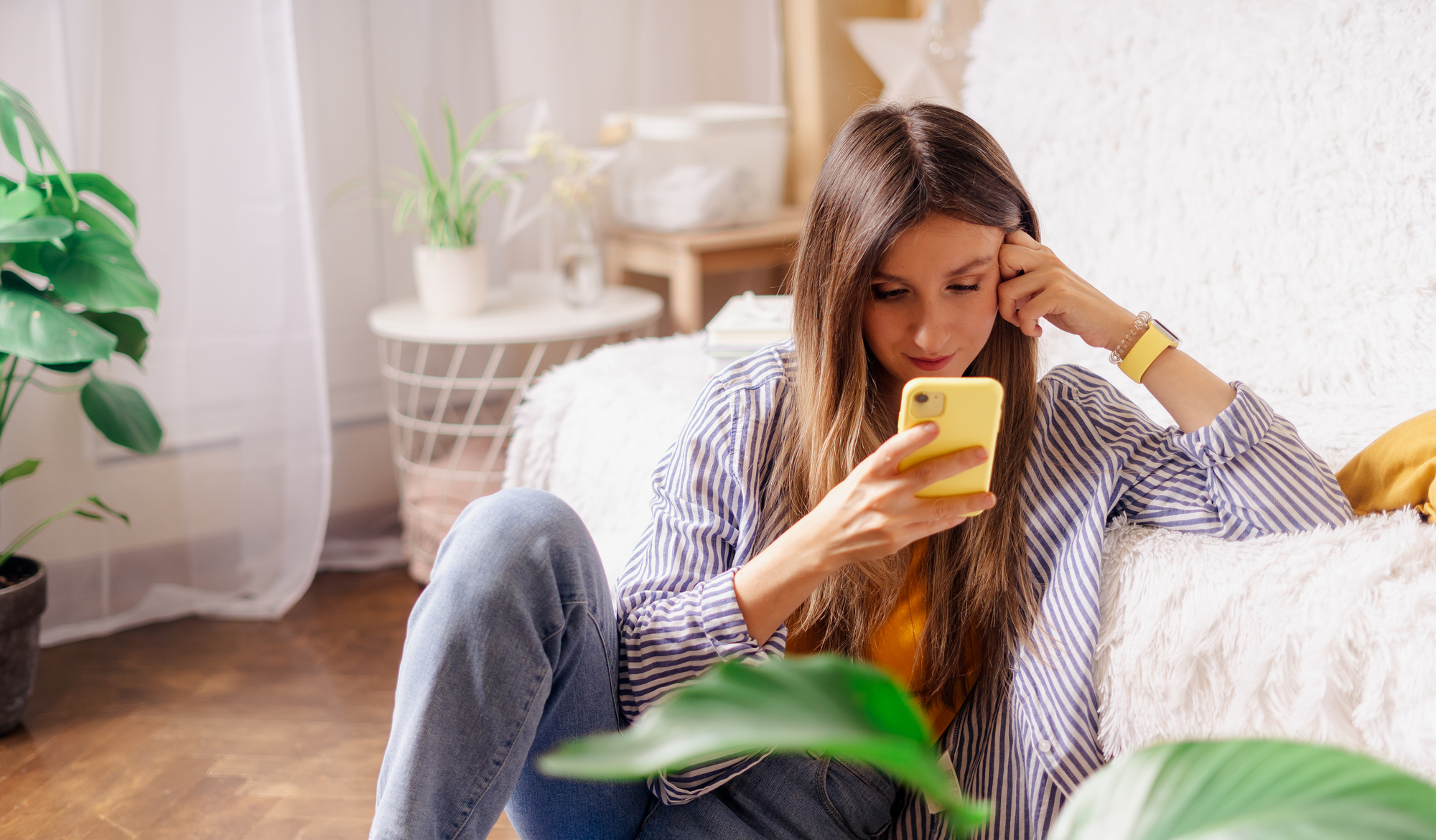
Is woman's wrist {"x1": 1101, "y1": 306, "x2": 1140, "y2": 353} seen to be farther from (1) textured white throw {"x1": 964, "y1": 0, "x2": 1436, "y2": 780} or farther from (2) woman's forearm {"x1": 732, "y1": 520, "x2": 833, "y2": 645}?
(2) woman's forearm {"x1": 732, "y1": 520, "x2": 833, "y2": 645}

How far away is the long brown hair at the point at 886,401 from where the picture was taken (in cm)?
88

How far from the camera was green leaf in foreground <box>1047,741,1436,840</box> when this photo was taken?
0.34 m

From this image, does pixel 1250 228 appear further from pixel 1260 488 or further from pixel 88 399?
pixel 88 399

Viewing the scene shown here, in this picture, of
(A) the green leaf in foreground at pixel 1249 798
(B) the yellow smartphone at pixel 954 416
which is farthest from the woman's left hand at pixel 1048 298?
(A) the green leaf in foreground at pixel 1249 798

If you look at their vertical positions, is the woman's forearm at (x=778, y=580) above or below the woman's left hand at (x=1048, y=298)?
below

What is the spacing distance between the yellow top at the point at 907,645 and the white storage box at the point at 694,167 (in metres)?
1.33

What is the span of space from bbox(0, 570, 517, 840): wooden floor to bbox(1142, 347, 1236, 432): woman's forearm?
0.94 m

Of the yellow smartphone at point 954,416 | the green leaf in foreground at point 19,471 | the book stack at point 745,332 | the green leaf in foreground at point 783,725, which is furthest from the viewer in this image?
the green leaf in foreground at point 19,471

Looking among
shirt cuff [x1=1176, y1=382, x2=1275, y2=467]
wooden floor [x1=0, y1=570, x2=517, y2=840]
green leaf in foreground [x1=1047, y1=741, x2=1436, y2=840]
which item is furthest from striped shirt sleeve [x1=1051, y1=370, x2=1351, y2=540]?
wooden floor [x1=0, y1=570, x2=517, y2=840]

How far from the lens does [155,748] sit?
1.52 meters

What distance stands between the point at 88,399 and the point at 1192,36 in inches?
63.7

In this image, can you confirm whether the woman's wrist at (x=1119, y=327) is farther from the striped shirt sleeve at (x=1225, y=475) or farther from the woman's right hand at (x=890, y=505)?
the woman's right hand at (x=890, y=505)

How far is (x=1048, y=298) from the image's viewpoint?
0.95 m

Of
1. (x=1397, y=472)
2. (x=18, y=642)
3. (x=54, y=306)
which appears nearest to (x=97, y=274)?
(x=54, y=306)
